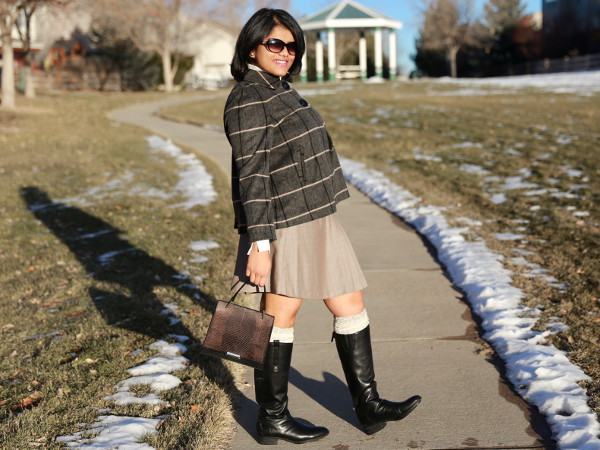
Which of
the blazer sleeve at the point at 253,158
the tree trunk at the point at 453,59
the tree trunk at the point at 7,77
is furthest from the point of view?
the tree trunk at the point at 453,59

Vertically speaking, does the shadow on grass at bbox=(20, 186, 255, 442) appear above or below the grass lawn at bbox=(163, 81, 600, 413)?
below

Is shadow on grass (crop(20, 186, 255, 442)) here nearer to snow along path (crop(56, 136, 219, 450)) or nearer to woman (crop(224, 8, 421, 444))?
snow along path (crop(56, 136, 219, 450))

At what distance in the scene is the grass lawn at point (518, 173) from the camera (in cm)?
483

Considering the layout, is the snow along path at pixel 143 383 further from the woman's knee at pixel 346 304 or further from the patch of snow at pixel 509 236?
the patch of snow at pixel 509 236

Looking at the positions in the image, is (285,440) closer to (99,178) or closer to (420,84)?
(99,178)

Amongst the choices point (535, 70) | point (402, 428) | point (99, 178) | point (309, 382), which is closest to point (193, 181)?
point (99, 178)

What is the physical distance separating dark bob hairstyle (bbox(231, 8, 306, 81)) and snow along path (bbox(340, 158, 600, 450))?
1951mm

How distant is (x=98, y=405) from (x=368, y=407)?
132cm

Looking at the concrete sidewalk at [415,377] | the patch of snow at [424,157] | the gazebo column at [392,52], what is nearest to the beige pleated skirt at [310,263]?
the concrete sidewalk at [415,377]

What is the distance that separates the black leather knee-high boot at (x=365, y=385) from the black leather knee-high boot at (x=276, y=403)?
0.21m

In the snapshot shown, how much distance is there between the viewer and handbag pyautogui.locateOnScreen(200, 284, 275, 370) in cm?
281

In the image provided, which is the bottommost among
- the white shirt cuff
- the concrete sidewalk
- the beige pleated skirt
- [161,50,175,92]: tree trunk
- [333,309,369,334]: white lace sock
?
the concrete sidewalk

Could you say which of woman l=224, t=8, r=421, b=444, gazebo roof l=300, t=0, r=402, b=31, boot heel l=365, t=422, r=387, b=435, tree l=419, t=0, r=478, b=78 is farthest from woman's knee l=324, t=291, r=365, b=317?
tree l=419, t=0, r=478, b=78

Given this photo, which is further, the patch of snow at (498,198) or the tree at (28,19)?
the tree at (28,19)
